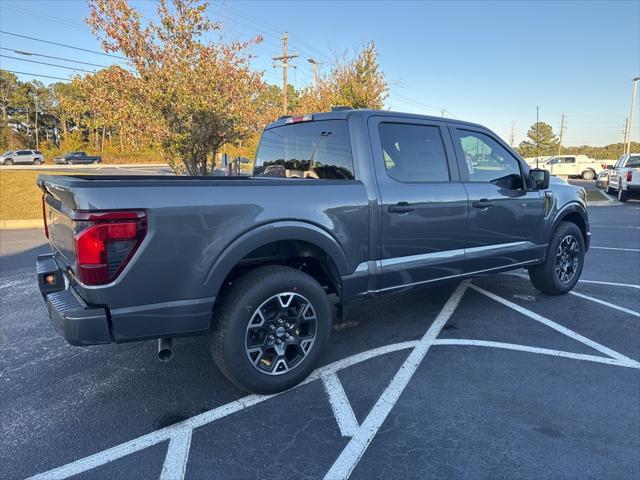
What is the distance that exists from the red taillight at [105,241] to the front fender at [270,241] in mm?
477

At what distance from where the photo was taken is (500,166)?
4.55 meters

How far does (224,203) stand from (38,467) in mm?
1690

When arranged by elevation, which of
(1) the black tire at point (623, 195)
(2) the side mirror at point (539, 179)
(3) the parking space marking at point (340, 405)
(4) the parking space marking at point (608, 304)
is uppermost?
(2) the side mirror at point (539, 179)

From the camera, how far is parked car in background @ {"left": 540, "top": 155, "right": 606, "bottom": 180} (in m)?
36.7

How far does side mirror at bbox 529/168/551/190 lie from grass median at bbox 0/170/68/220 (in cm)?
1141

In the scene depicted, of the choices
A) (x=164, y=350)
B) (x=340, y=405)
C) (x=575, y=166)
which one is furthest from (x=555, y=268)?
(x=575, y=166)

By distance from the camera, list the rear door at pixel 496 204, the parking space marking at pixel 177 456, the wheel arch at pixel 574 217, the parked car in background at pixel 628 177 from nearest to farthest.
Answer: the parking space marking at pixel 177 456 < the rear door at pixel 496 204 < the wheel arch at pixel 574 217 < the parked car in background at pixel 628 177

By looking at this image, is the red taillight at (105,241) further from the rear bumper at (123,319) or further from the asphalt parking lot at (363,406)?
the asphalt parking lot at (363,406)

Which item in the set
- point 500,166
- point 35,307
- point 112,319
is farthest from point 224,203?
point 35,307

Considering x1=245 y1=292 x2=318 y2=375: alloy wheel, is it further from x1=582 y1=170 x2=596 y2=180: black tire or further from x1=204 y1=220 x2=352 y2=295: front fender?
x1=582 y1=170 x2=596 y2=180: black tire

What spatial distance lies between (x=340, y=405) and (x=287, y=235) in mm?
1150

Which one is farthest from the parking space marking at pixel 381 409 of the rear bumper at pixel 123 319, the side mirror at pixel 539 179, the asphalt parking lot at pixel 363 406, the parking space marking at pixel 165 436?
the side mirror at pixel 539 179

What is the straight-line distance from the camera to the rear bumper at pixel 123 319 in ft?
7.93

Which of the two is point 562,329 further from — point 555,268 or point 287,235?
point 287,235
